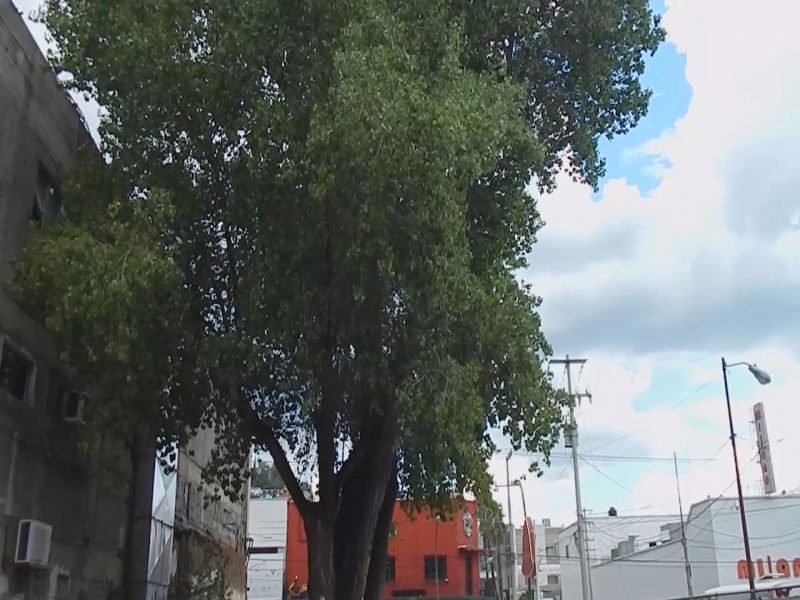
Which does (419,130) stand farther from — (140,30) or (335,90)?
(140,30)

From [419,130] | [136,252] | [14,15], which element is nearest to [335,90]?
[419,130]

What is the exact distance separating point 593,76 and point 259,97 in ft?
21.3

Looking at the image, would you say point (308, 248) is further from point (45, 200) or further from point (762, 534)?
point (762, 534)

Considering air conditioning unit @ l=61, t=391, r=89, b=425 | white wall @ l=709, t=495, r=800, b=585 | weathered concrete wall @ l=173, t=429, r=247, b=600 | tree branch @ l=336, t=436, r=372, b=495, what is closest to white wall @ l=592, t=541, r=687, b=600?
white wall @ l=709, t=495, r=800, b=585

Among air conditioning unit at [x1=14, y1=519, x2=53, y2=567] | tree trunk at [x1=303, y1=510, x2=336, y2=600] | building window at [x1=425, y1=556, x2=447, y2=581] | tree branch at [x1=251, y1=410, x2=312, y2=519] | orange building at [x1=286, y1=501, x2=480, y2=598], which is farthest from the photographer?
building window at [x1=425, y1=556, x2=447, y2=581]

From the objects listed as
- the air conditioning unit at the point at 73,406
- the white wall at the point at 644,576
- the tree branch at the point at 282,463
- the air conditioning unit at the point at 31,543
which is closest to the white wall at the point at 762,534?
the white wall at the point at 644,576

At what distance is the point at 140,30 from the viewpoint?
39.5 feet

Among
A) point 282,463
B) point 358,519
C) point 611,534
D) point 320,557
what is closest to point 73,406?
point 282,463

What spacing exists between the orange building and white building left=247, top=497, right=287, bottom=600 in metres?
2.03

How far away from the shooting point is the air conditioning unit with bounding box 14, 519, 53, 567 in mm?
11242

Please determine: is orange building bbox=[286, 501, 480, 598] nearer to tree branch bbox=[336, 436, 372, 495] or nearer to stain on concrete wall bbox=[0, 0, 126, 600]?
stain on concrete wall bbox=[0, 0, 126, 600]

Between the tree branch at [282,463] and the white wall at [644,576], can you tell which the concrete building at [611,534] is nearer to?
the white wall at [644,576]

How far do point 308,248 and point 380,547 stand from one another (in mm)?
6183

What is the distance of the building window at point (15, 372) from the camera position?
1141 cm
